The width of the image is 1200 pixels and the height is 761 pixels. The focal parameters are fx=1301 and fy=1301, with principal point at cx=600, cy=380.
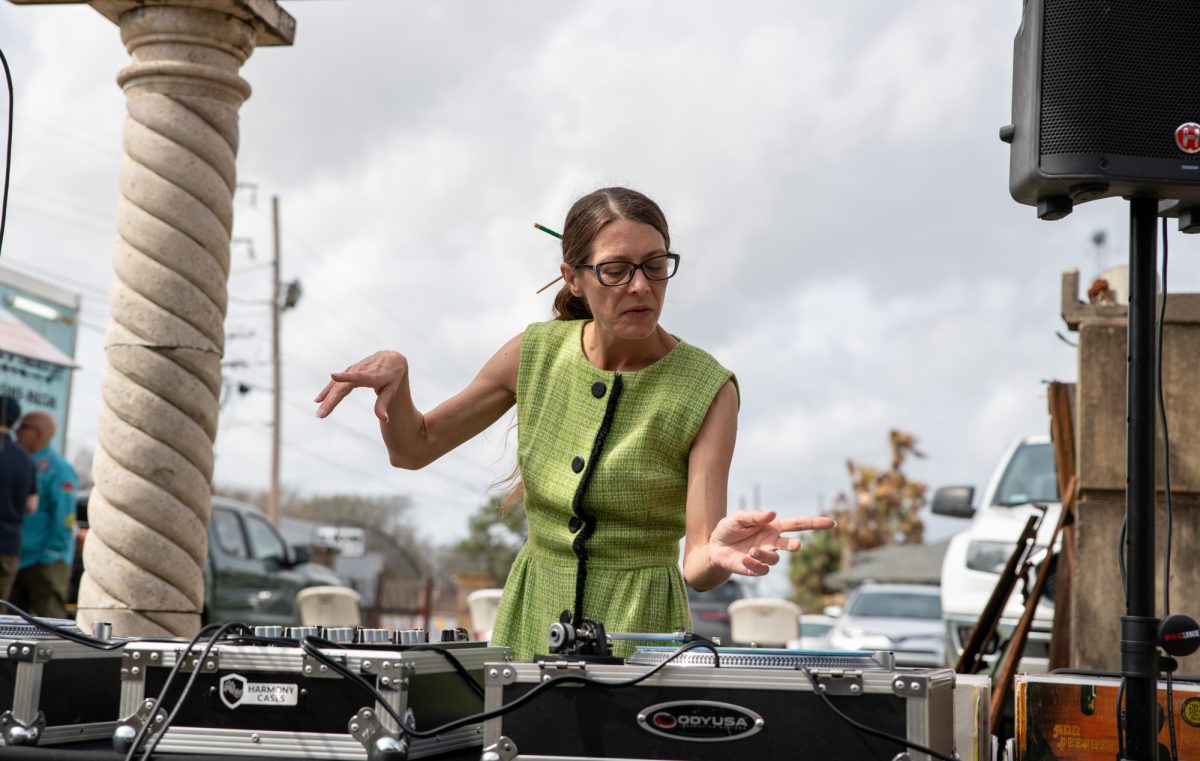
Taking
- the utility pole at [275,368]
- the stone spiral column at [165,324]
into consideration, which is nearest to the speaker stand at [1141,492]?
the stone spiral column at [165,324]

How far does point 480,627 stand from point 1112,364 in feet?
25.4

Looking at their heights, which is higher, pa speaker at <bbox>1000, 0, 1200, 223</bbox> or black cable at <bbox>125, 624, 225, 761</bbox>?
pa speaker at <bbox>1000, 0, 1200, 223</bbox>

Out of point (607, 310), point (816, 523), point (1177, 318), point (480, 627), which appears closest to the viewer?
point (816, 523)

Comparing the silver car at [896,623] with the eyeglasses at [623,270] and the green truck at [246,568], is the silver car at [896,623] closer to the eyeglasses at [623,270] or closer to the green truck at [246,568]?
the green truck at [246,568]

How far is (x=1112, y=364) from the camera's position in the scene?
482 cm

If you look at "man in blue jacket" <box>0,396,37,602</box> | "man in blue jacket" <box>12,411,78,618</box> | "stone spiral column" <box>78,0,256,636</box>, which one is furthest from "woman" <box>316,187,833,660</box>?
"man in blue jacket" <box>12,411,78,618</box>

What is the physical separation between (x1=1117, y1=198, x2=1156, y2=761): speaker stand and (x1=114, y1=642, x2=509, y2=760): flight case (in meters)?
1.12

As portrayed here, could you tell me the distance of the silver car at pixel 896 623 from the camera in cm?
1395

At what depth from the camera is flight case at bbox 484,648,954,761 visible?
180cm

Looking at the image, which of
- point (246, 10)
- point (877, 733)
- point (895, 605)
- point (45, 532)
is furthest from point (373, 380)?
point (895, 605)

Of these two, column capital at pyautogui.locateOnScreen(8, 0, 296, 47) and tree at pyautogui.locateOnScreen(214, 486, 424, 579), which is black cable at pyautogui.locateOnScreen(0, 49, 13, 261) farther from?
tree at pyautogui.locateOnScreen(214, 486, 424, 579)

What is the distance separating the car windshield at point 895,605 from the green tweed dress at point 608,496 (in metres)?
13.8

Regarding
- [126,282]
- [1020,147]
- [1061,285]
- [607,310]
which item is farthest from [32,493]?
[1020,147]

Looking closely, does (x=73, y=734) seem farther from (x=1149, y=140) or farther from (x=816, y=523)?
(x=1149, y=140)
